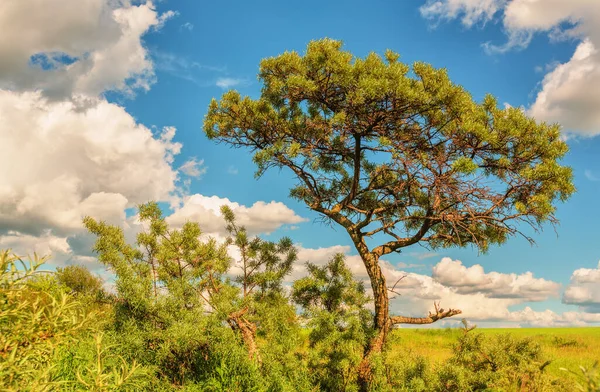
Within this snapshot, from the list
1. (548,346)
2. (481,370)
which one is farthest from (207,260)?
(548,346)

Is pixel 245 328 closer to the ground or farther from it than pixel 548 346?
farther from it

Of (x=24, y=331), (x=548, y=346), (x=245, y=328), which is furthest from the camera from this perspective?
(x=548, y=346)

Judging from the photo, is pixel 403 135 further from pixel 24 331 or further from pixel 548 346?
pixel 548 346

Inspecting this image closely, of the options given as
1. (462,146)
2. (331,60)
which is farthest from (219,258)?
(462,146)

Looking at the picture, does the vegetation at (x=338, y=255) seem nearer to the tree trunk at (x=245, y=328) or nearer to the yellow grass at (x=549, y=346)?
the tree trunk at (x=245, y=328)

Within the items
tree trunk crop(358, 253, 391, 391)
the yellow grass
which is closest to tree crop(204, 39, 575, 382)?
tree trunk crop(358, 253, 391, 391)

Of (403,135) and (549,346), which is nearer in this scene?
(403,135)

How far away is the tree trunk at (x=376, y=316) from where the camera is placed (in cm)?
1016

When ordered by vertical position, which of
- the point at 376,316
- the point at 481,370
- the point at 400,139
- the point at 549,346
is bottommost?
the point at 549,346

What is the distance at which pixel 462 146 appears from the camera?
11.3m

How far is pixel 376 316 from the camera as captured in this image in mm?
10945

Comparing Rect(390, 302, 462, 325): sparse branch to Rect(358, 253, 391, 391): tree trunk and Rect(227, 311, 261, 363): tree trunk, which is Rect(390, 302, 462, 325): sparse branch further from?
Rect(227, 311, 261, 363): tree trunk

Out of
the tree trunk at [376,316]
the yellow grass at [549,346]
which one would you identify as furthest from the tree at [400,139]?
the yellow grass at [549,346]

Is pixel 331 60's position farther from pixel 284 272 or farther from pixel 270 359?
pixel 270 359
